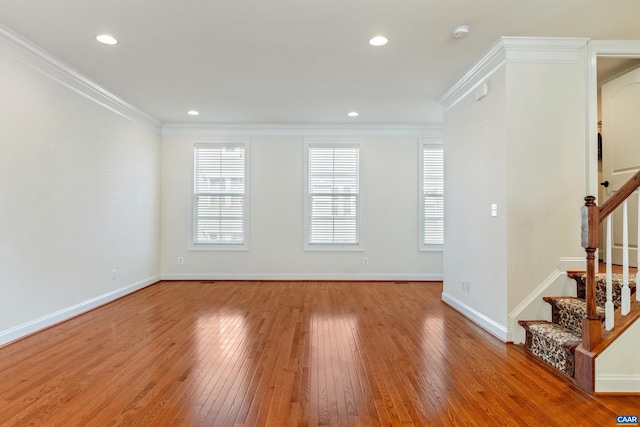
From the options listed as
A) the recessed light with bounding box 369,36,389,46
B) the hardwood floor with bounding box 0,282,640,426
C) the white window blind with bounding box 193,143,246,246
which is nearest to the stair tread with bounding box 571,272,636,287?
the hardwood floor with bounding box 0,282,640,426

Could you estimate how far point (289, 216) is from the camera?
21.0 ft

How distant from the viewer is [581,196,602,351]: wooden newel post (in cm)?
231

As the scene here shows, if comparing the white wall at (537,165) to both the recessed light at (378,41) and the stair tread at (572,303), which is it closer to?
the stair tread at (572,303)

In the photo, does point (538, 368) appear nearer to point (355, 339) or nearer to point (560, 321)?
point (560, 321)

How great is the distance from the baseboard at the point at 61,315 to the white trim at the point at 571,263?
5241mm

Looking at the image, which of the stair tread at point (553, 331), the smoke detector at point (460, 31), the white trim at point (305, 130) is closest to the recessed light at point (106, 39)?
the white trim at point (305, 130)

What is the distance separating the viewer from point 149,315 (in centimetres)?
412

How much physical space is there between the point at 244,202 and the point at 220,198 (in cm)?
47

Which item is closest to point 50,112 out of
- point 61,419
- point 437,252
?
point 61,419

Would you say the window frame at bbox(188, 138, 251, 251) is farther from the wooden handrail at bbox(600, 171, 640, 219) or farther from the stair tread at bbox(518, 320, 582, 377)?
the wooden handrail at bbox(600, 171, 640, 219)

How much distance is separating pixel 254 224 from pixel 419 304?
10.8ft

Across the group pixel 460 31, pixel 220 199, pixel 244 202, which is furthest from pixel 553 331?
pixel 220 199

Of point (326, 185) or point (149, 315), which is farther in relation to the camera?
point (326, 185)

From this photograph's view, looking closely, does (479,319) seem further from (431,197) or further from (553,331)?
(431,197)
